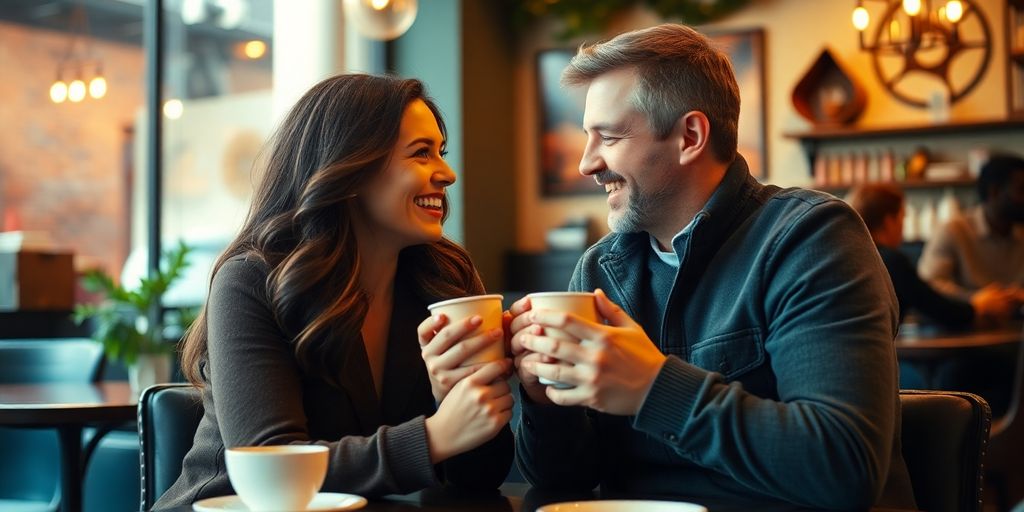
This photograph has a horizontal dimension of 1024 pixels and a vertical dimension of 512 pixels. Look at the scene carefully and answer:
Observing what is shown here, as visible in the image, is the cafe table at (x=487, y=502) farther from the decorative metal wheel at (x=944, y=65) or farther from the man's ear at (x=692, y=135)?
the decorative metal wheel at (x=944, y=65)

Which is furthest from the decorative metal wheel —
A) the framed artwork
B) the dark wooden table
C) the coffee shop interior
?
the dark wooden table

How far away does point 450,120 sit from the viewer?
671cm

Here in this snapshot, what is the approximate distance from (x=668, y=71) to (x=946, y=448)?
25.6 inches

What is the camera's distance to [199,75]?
596cm

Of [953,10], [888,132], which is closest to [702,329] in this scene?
[953,10]

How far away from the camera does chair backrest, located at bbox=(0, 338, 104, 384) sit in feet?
11.6

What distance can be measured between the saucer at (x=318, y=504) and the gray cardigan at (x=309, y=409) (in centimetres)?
13

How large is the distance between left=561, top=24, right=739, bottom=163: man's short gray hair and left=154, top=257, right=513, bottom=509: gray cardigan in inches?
20.9

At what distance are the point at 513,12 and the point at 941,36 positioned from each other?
296 cm

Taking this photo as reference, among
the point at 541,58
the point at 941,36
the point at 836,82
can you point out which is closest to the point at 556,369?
the point at 941,36

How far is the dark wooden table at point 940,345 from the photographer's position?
149 inches

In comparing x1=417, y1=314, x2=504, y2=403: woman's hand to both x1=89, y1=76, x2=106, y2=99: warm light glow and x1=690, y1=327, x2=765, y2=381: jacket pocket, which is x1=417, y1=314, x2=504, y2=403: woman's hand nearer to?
x1=690, y1=327, x2=765, y2=381: jacket pocket

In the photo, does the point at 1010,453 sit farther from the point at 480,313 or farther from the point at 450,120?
the point at 450,120

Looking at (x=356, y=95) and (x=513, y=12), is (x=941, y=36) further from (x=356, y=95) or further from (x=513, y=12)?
(x=356, y=95)
